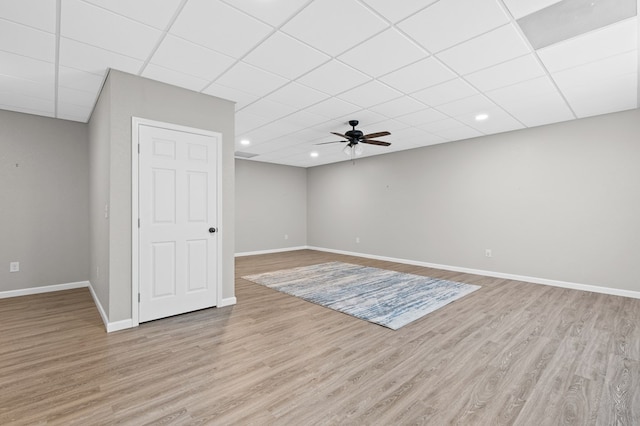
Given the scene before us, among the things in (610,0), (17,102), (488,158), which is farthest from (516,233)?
(17,102)

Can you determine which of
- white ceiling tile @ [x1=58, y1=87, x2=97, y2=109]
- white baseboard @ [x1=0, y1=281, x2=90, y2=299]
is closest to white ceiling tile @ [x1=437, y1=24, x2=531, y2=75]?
white ceiling tile @ [x1=58, y1=87, x2=97, y2=109]

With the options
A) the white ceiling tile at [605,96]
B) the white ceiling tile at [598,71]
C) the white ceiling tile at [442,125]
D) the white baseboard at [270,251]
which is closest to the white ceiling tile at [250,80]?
the white ceiling tile at [442,125]

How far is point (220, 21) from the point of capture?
229cm

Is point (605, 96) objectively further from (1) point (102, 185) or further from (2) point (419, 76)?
(1) point (102, 185)

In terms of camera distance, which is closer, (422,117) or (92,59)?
(92,59)

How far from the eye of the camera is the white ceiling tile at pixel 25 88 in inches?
129

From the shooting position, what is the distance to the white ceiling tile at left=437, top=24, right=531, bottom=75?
2492 millimetres

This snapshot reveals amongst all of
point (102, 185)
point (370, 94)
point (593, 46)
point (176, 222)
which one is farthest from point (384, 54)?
point (102, 185)

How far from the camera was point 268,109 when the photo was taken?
4250 mm

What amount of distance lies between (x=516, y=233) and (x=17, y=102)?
26.4 ft

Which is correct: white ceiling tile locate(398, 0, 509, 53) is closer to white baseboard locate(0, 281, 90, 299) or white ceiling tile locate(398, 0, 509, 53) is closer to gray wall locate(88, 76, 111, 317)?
gray wall locate(88, 76, 111, 317)

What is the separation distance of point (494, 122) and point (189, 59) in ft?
15.2

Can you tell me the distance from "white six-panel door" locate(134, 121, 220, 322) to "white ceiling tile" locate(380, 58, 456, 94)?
2.31m

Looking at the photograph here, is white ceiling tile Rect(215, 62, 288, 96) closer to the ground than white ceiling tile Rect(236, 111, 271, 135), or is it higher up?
closer to the ground
